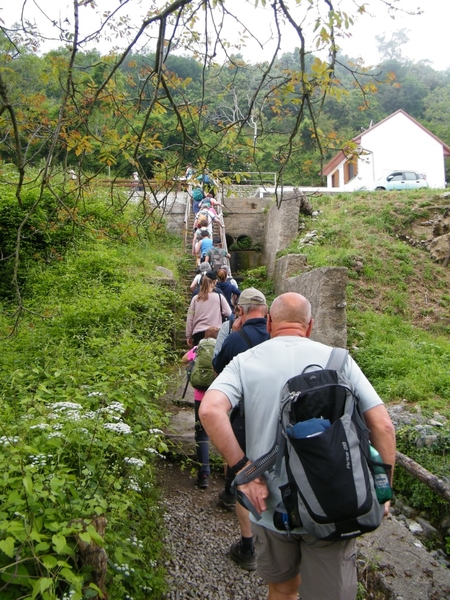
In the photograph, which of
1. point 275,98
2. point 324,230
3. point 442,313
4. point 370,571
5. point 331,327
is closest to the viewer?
point 370,571

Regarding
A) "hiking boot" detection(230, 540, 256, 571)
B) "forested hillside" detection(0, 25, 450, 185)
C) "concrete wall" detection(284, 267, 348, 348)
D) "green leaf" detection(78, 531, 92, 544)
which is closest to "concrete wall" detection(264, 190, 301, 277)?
"concrete wall" detection(284, 267, 348, 348)

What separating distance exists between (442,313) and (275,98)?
7.92 metres

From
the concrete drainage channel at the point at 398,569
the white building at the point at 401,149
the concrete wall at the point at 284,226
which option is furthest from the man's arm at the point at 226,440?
the white building at the point at 401,149

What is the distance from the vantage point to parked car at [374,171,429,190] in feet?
83.1

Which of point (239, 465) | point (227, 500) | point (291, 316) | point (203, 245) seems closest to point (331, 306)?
point (203, 245)

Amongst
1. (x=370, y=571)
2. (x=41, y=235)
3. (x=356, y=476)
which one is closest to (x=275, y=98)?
(x=356, y=476)

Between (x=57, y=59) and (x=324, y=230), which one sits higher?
(x=57, y=59)

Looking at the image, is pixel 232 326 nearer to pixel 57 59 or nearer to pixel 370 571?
pixel 370 571

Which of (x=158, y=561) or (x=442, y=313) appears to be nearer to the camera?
(x=158, y=561)

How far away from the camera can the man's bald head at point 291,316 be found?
94.3 inches

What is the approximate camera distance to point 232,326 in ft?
12.8

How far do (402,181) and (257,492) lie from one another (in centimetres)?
2624

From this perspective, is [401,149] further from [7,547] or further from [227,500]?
[7,547]

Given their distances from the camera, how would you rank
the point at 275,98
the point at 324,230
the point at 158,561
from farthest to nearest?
the point at 324,230, the point at 275,98, the point at 158,561
